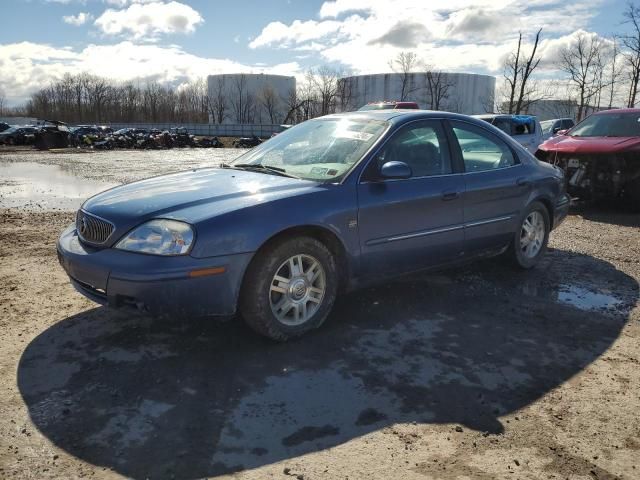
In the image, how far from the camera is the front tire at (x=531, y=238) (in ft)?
16.8

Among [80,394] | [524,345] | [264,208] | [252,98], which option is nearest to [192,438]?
[80,394]

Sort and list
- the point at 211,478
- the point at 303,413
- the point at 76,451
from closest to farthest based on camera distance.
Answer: the point at 211,478 < the point at 76,451 < the point at 303,413

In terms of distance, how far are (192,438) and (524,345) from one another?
2.35m

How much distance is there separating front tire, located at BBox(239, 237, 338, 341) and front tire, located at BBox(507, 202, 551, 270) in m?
2.33

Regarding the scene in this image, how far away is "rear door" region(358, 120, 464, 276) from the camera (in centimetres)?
379

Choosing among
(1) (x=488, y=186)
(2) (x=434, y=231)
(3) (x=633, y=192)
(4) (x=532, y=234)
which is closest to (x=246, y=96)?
(3) (x=633, y=192)

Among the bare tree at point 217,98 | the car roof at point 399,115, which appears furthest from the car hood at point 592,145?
the bare tree at point 217,98

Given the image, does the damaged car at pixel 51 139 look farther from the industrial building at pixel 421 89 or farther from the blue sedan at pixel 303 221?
the industrial building at pixel 421 89

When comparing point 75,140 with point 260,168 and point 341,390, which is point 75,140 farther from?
point 341,390

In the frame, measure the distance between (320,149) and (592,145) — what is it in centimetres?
643

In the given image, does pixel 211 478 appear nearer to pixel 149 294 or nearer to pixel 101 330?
pixel 149 294

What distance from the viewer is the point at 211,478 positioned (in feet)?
7.29

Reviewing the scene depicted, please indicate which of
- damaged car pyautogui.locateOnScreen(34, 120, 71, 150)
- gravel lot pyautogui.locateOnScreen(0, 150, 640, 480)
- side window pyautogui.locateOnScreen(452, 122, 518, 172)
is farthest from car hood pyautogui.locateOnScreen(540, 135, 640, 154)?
damaged car pyautogui.locateOnScreen(34, 120, 71, 150)

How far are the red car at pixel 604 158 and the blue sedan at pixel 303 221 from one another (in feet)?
14.0
